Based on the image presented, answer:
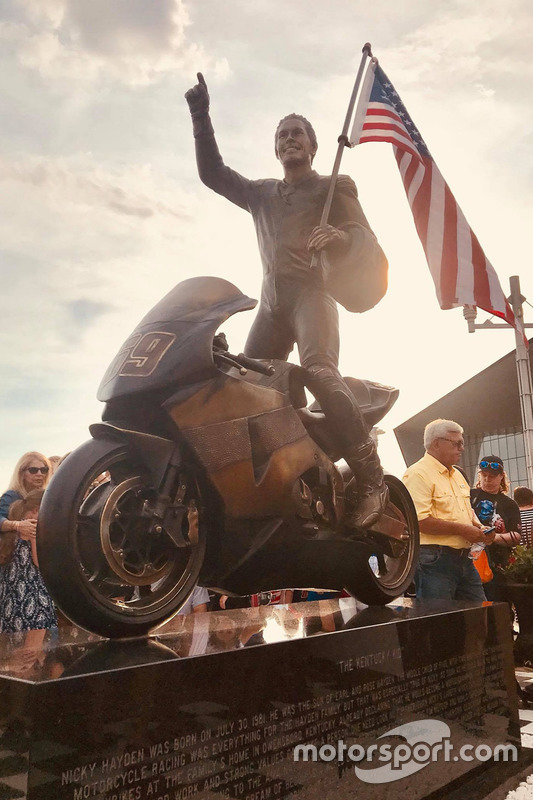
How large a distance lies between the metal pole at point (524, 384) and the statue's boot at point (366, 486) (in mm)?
8911

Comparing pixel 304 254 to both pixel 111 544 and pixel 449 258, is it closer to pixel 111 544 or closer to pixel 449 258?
pixel 111 544

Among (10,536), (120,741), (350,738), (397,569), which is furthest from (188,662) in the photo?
(397,569)

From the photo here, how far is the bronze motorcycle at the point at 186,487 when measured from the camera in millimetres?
2297

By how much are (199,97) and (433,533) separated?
304 centimetres

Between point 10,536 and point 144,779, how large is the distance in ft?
6.19

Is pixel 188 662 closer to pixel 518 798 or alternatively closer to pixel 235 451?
pixel 235 451

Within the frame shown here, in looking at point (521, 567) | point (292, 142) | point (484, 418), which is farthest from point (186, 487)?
point (484, 418)

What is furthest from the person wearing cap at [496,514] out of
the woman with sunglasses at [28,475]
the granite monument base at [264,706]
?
the woman with sunglasses at [28,475]

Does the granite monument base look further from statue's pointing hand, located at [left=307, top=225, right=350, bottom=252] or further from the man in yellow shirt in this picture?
statue's pointing hand, located at [left=307, top=225, right=350, bottom=252]

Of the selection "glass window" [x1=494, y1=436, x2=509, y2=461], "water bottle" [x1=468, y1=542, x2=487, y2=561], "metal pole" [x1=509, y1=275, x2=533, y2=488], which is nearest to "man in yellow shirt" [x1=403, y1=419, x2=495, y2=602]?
Result: "water bottle" [x1=468, y1=542, x2=487, y2=561]

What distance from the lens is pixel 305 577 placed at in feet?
10.7

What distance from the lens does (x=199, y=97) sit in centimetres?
336

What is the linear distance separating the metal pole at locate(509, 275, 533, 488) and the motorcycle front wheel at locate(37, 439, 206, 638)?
10.3 m

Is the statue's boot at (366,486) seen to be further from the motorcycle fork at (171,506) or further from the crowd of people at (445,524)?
the motorcycle fork at (171,506)
